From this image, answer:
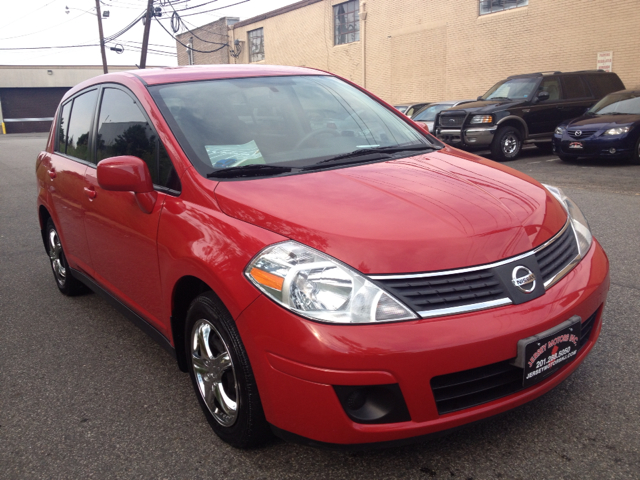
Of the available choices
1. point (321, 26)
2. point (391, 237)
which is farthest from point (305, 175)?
point (321, 26)

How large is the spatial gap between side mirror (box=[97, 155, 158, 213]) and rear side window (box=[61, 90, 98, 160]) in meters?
1.17

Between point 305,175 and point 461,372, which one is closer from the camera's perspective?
point 461,372

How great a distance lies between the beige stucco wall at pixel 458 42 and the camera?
1878 cm

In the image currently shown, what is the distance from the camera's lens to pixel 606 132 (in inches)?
467

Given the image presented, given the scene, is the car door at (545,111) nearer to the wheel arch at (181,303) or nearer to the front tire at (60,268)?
the front tire at (60,268)

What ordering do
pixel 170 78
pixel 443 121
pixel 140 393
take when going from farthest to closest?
pixel 443 121, pixel 170 78, pixel 140 393

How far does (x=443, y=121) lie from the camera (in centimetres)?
1433

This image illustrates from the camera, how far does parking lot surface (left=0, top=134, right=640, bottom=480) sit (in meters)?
2.39

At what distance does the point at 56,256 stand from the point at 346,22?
1088 inches

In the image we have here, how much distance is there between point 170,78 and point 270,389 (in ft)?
6.56

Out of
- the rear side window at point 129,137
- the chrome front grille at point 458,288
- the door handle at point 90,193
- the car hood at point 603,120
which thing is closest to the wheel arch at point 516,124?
the car hood at point 603,120

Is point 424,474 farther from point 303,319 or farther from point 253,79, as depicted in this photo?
point 253,79

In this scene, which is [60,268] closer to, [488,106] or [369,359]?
[369,359]

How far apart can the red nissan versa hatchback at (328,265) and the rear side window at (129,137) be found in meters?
0.02
